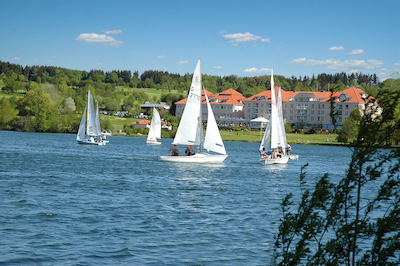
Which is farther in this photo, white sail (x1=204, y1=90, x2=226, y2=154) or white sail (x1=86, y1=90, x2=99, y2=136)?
white sail (x1=86, y1=90, x2=99, y2=136)

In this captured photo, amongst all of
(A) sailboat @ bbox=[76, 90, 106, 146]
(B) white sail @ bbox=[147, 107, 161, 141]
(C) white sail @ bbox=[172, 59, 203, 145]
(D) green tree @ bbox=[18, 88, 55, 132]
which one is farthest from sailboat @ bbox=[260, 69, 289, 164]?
(D) green tree @ bbox=[18, 88, 55, 132]

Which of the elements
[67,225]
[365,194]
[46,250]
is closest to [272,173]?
[365,194]

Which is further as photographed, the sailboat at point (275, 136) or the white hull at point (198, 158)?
the sailboat at point (275, 136)

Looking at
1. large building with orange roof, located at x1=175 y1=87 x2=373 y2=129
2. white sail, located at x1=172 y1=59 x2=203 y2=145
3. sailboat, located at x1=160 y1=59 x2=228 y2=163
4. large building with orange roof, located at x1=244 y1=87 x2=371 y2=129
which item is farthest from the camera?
large building with orange roof, located at x1=244 y1=87 x2=371 y2=129

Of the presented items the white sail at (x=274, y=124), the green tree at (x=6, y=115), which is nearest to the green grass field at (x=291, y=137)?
the white sail at (x=274, y=124)

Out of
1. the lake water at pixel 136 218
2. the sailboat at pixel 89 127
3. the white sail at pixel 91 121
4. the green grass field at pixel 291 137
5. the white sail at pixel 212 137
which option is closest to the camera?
the lake water at pixel 136 218

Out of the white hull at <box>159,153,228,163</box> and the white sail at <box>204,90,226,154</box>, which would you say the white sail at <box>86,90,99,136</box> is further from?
the white sail at <box>204,90,226,154</box>

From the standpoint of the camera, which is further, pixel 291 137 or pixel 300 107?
pixel 300 107

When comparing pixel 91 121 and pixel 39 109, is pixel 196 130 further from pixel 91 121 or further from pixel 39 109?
pixel 39 109

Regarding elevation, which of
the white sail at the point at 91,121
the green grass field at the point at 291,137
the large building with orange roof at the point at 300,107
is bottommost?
the green grass field at the point at 291,137

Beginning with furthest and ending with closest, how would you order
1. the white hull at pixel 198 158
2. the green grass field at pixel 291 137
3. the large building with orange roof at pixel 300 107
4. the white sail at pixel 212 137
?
the large building with orange roof at pixel 300 107 < the green grass field at pixel 291 137 < the white sail at pixel 212 137 < the white hull at pixel 198 158

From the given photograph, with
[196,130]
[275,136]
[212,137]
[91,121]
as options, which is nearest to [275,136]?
[275,136]

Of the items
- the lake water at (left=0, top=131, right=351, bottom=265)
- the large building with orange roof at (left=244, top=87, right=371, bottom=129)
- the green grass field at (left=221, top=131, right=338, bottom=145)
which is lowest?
the lake water at (left=0, top=131, right=351, bottom=265)

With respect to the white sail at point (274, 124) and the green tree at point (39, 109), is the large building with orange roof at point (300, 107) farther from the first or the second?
the white sail at point (274, 124)
